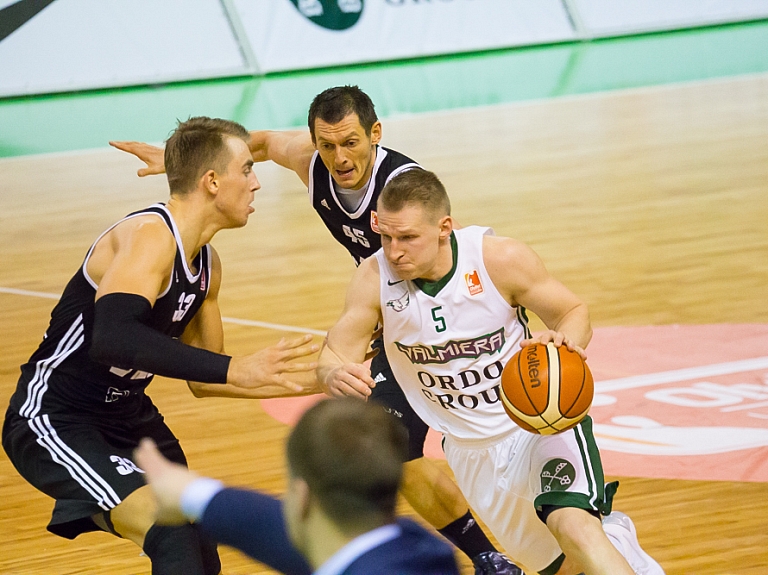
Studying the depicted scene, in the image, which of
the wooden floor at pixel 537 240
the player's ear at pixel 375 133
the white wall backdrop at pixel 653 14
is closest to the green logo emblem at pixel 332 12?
the wooden floor at pixel 537 240

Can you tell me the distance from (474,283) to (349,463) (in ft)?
7.36

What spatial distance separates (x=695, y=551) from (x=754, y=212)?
6.20 meters

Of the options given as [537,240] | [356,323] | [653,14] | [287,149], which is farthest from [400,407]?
[653,14]

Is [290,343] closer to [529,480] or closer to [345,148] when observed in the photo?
[529,480]

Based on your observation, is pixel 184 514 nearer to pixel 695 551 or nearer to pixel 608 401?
pixel 695 551

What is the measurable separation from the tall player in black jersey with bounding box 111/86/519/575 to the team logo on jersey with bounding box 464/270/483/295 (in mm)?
809

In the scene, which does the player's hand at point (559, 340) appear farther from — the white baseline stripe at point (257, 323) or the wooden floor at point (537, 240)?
the white baseline stripe at point (257, 323)

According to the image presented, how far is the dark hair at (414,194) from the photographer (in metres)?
3.99

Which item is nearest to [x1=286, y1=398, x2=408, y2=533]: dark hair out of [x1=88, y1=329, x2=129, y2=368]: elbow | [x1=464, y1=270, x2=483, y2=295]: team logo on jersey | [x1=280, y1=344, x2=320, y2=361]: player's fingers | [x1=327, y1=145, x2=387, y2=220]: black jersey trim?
[x1=280, y1=344, x2=320, y2=361]: player's fingers

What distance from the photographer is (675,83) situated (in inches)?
688

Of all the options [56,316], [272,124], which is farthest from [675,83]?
[56,316]

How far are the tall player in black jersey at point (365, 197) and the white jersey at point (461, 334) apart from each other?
16.3 inches

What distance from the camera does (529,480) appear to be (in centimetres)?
395

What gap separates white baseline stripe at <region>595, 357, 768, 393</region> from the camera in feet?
20.9
